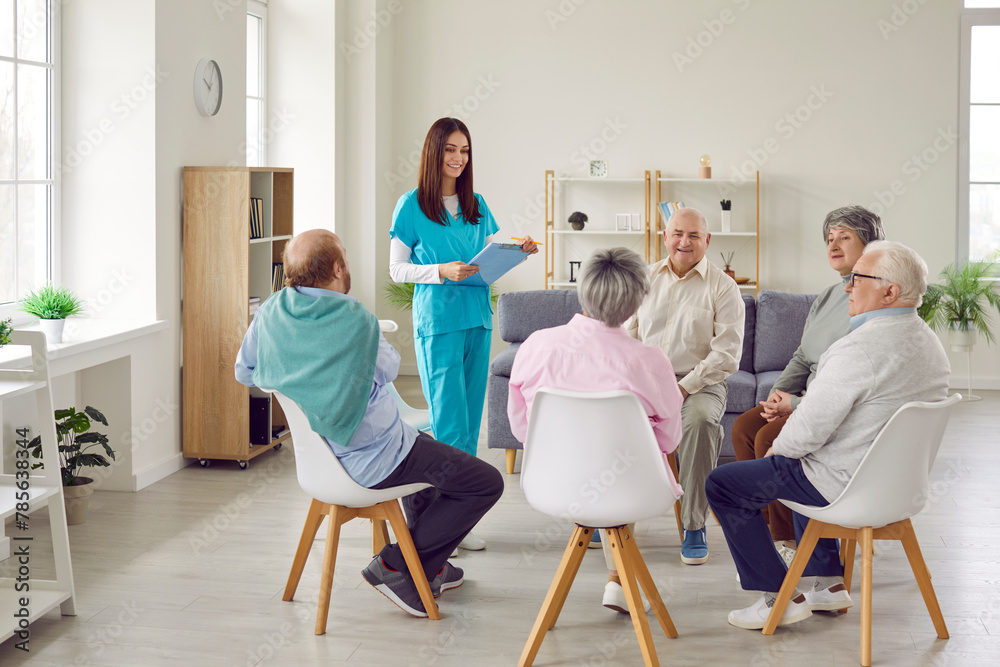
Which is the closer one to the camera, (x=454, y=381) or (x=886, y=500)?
(x=886, y=500)

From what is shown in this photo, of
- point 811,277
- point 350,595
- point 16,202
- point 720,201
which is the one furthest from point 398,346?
point 350,595

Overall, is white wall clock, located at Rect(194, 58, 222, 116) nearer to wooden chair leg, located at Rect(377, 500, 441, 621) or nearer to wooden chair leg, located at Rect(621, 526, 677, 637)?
wooden chair leg, located at Rect(377, 500, 441, 621)

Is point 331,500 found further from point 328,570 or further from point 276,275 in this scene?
point 276,275

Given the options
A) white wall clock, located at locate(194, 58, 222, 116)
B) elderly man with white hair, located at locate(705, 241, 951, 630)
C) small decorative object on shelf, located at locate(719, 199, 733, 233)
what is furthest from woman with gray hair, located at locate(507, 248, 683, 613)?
small decorative object on shelf, located at locate(719, 199, 733, 233)

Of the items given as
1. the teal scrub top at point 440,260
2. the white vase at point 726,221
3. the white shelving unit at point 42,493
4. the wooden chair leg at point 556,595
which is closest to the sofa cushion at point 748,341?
the teal scrub top at point 440,260

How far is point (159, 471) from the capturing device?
434cm

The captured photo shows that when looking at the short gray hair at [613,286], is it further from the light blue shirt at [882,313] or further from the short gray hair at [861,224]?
the short gray hair at [861,224]

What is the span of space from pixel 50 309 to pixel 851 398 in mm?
2956

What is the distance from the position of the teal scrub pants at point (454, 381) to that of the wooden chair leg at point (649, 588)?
99 cm

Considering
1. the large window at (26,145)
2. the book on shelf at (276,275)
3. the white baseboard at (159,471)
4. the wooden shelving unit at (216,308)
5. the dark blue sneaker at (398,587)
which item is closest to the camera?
the dark blue sneaker at (398,587)

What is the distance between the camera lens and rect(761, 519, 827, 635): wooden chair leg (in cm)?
262

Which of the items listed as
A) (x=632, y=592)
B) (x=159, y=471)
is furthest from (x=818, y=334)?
(x=159, y=471)

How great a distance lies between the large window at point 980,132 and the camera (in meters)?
6.69

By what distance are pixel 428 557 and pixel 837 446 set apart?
48.7 inches
